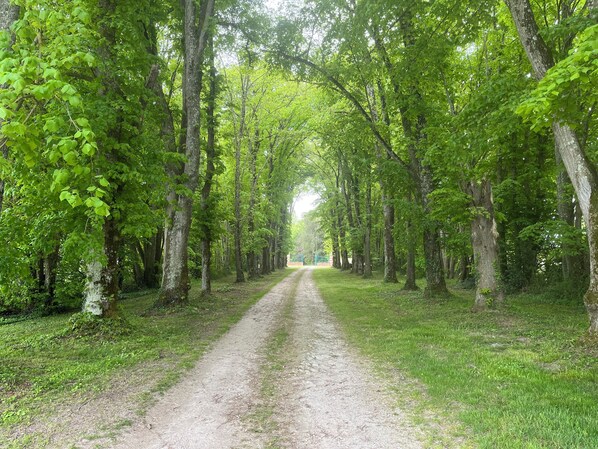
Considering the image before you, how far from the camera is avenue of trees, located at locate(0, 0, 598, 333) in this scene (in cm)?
500

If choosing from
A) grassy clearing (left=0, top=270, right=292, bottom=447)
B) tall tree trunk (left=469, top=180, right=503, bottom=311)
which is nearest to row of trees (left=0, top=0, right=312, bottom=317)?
grassy clearing (left=0, top=270, right=292, bottom=447)

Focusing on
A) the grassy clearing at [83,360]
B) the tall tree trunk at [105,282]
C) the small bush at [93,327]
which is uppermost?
the tall tree trunk at [105,282]

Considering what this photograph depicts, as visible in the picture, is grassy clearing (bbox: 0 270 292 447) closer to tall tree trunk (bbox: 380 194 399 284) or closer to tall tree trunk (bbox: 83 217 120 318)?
tall tree trunk (bbox: 83 217 120 318)

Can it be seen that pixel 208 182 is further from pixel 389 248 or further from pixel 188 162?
pixel 389 248

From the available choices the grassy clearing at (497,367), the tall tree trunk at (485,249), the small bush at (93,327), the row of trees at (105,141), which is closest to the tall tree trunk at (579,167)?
the grassy clearing at (497,367)

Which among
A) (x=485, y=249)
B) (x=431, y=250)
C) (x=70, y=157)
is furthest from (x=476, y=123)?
(x=70, y=157)

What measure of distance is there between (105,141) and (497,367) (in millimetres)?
8771

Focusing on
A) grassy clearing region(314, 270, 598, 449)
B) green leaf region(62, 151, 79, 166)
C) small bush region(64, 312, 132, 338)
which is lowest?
grassy clearing region(314, 270, 598, 449)

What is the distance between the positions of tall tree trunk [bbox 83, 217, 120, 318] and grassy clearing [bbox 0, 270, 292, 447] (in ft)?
2.62

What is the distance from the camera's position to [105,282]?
9.24 meters

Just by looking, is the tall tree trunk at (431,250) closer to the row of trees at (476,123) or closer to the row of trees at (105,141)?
the row of trees at (476,123)

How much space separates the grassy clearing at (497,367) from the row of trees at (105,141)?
15.3 ft

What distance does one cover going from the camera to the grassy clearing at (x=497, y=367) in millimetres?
3969

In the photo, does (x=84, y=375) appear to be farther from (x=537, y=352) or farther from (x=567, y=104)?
(x=567, y=104)
